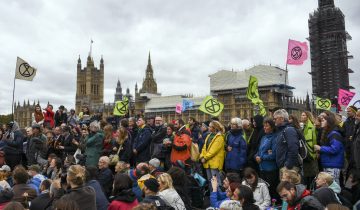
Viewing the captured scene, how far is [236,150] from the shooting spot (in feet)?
24.0

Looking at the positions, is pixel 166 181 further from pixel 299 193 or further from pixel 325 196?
pixel 325 196

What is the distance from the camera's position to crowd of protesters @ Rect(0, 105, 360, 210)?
472 cm

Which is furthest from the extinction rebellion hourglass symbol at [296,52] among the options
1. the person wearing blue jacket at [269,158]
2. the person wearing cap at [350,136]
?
the person wearing blue jacket at [269,158]

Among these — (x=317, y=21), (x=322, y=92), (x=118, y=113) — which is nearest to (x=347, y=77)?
(x=322, y=92)

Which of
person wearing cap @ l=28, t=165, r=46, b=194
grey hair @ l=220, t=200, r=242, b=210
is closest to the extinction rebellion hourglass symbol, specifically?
person wearing cap @ l=28, t=165, r=46, b=194

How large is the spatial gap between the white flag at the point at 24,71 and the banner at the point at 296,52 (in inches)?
373

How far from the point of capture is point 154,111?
3241 inches

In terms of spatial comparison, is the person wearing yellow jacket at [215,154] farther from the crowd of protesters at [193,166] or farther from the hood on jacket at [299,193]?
the hood on jacket at [299,193]

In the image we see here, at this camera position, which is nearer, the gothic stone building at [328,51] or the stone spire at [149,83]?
the gothic stone building at [328,51]

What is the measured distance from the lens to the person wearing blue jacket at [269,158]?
666 cm

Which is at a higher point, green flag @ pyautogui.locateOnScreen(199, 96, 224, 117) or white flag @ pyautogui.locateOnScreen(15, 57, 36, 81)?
white flag @ pyautogui.locateOnScreen(15, 57, 36, 81)

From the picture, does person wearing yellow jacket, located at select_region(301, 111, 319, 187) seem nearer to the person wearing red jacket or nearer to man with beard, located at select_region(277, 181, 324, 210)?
man with beard, located at select_region(277, 181, 324, 210)

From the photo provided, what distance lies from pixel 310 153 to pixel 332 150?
1.82 feet

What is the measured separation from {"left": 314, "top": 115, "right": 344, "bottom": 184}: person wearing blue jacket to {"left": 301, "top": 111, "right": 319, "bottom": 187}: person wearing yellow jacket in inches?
10.6
